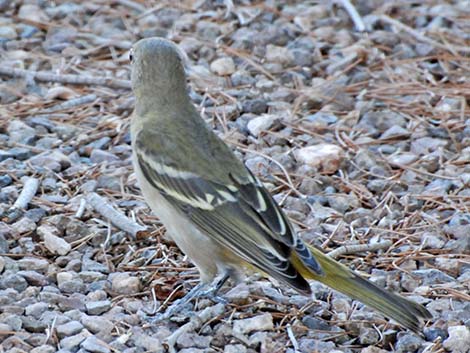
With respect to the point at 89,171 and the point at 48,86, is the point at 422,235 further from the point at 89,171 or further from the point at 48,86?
the point at 48,86

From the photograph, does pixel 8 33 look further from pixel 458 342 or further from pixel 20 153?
pixel 458 342

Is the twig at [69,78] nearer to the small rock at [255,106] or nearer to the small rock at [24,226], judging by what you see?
the small rock at [255,106]

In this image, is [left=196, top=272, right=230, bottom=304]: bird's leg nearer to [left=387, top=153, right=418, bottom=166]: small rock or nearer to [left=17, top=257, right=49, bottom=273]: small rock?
[left=17, top=257, right=49, bottom=273]: small rock

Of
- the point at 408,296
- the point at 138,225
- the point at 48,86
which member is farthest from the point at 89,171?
the point at 408,296

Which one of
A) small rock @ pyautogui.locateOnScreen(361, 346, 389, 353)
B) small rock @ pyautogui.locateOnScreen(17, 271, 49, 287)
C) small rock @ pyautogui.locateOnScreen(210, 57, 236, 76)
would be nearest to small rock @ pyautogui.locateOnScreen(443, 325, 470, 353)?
small rock @ pyautogui.locateOnScreen(361, 346, 389, 353)

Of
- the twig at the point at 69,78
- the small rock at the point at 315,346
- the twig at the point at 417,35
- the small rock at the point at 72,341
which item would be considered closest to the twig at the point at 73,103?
the twig at the point at 69,78

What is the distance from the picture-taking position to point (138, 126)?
554 cm

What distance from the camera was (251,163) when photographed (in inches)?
257

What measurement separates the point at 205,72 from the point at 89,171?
58.5 inches

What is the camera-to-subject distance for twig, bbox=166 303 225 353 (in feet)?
15.8

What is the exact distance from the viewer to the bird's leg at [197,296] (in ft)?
→ 16.6

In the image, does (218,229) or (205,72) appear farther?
(205,72)

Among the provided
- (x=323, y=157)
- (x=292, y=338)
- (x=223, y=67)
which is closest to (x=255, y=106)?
(x=223, y=67)

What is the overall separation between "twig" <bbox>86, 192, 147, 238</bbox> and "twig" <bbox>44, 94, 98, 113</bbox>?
4.05 ft
